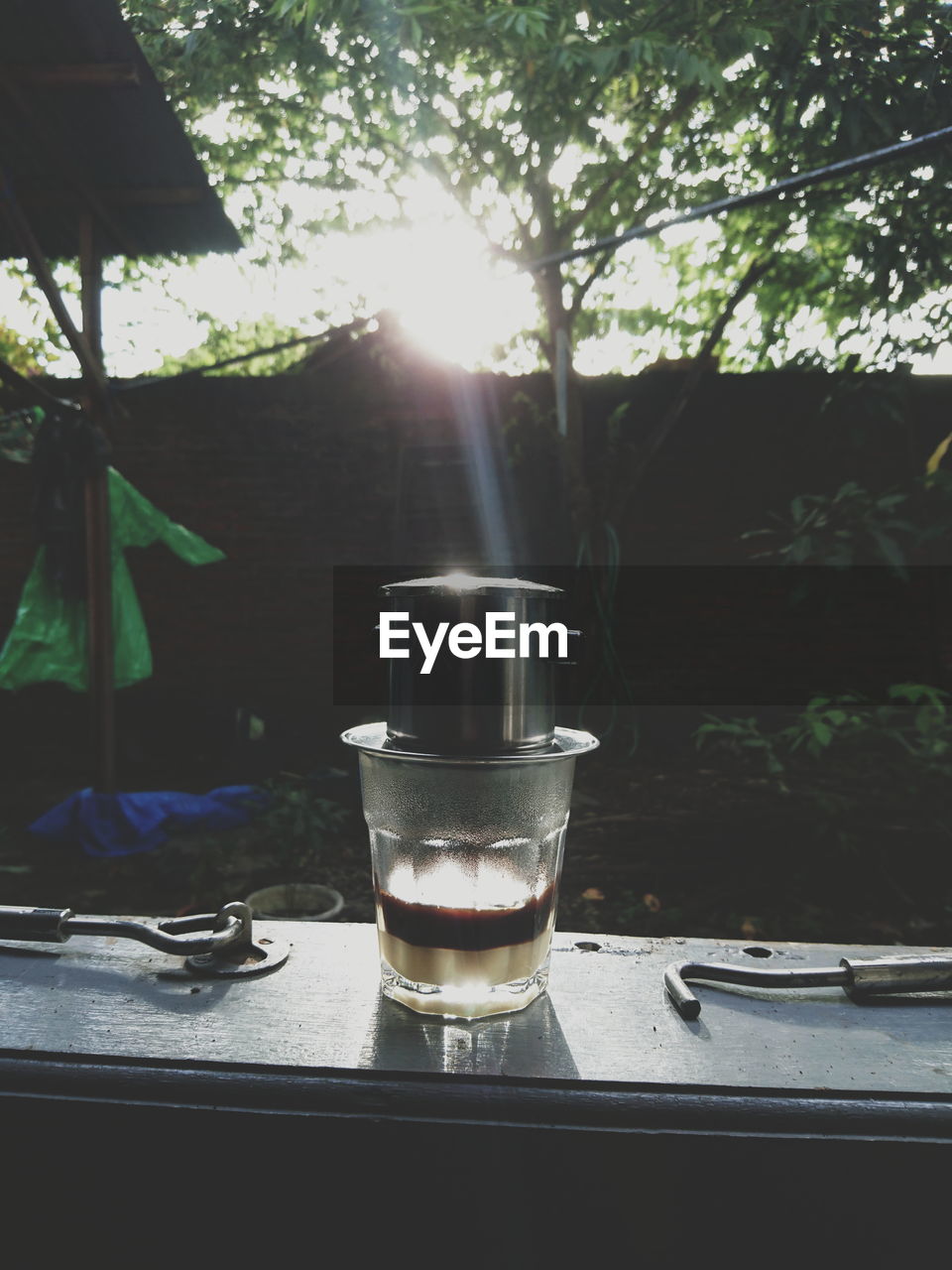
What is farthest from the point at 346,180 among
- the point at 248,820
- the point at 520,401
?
the point at 248,820

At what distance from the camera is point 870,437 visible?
203 inches

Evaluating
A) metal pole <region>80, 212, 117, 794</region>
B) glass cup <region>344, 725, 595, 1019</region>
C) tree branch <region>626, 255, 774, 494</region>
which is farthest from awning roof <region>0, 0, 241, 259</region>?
glass cup <region>344, 725, 595, 1019</region>

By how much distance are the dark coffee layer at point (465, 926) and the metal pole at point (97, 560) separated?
346 cm

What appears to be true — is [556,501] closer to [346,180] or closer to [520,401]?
[520,401]

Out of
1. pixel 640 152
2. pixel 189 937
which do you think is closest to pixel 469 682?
pixel 189 937

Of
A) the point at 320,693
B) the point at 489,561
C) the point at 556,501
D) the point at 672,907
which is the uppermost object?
the point at 556,501

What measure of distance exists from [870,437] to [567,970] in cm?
518

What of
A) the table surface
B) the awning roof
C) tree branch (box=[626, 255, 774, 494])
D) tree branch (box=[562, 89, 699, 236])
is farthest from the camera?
tree branch (box=[562, 89, 699, 236])

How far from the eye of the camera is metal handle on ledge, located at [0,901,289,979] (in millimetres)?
851

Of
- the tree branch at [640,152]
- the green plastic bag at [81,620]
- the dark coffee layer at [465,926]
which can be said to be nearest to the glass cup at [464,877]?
the dark coffee layer at [465,926]

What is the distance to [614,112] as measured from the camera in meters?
5.42

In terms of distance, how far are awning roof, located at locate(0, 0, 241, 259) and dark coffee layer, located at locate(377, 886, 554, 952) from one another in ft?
10.6
